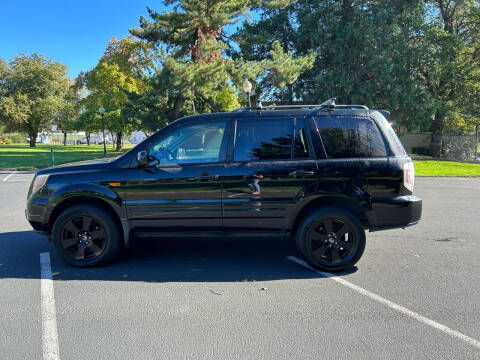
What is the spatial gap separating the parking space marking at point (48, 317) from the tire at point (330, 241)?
2752 mm

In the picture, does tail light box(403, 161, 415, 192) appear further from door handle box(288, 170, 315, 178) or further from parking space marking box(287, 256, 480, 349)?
parking space marking box(287, 256, 480, 349)

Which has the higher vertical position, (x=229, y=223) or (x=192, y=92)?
(x=192, y=92)

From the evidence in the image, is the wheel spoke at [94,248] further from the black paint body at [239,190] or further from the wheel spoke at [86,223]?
the black paint body at [239,190]

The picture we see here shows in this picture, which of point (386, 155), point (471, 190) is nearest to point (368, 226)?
point (386, 155)

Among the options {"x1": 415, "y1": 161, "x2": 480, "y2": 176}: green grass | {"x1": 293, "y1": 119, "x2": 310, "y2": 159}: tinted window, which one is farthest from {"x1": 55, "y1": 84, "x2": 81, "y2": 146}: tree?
{"x1": 293, "y1": 119, "x2": 310, "y2": 159}: tinted window

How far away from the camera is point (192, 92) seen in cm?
2066

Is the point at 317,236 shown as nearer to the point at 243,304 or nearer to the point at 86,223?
the point at 243,304

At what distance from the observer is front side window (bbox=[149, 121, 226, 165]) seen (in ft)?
14.6

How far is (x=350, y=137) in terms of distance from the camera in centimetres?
441

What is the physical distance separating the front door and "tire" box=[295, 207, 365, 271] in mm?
1093

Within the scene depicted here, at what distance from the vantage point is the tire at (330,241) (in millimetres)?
4340

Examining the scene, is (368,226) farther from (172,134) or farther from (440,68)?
(440,68)

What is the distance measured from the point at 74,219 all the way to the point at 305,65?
21436 mm

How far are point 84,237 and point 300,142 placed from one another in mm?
3006
